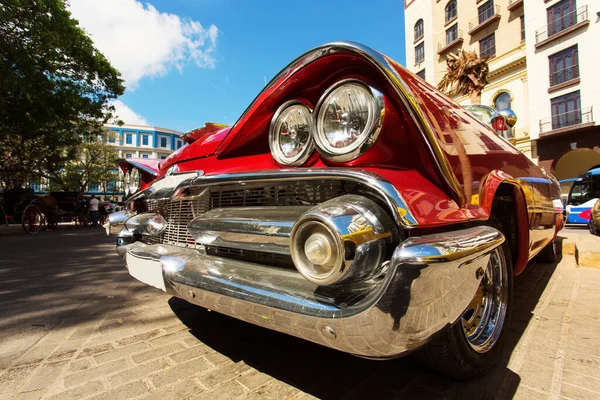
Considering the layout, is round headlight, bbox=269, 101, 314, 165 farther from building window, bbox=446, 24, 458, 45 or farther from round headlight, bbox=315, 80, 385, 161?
building window, bbox=446, 24, 458, 45

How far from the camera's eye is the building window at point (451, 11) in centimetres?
2514

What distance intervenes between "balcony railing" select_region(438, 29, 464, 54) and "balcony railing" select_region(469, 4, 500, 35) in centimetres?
79

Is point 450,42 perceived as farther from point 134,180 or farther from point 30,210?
point 134,180

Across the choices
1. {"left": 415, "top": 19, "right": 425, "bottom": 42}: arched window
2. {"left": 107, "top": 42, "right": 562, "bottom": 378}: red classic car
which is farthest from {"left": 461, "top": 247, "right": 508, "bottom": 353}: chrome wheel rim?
{"left": 415, "top": 19, "right": 425, "bottom": 42}: arched window

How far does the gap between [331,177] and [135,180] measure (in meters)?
2.43

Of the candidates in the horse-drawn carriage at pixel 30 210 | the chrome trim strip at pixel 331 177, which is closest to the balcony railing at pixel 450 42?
the horse-drawn carriage at pixel 30 210

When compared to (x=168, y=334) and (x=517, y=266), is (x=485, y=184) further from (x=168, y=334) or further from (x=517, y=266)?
(x=168, y=334)

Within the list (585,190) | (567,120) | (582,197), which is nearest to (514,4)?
(567,120)

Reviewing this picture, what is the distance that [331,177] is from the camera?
47.4 inches

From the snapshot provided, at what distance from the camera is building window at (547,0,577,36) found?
58.4 feet

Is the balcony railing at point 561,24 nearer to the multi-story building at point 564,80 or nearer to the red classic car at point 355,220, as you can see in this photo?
the multi-story building at point 564,80

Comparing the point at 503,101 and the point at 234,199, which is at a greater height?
the point at 503,101

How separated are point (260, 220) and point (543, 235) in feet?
7.56

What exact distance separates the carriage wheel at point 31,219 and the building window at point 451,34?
27758 millimetres
